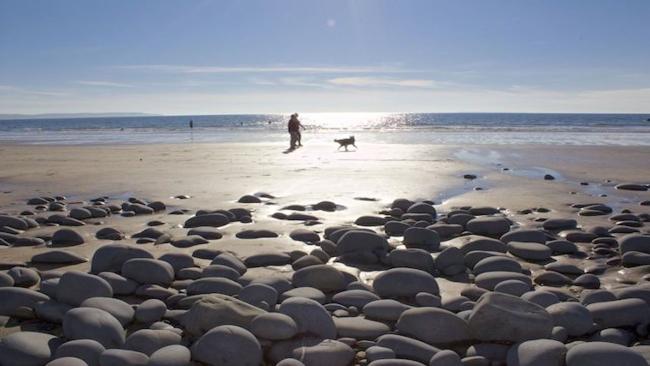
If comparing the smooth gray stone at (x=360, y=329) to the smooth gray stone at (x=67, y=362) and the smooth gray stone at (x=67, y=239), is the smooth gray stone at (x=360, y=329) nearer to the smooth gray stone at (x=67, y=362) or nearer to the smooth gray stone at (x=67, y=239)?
the smooth gray stone at (x=67, y=362)

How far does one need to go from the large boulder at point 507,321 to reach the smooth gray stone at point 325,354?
0.80 m

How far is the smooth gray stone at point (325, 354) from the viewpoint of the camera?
3.17 metres

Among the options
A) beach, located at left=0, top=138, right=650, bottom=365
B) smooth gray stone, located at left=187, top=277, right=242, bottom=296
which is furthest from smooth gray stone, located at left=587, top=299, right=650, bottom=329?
smooth gray stone, located at left=187, top=277, right=242, bottom=296

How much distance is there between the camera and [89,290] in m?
3.92

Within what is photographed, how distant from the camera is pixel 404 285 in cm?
434

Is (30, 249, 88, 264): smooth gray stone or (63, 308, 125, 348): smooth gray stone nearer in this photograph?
(63, 308, 125, 348): smooth gray stone

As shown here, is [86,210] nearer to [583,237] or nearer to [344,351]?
[344,351]

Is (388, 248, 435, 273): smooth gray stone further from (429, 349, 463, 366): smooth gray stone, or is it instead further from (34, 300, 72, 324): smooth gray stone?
(34, 300, 72, 324): smooth gray stone

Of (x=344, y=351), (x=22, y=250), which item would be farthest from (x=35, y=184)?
(x=344, y=351)

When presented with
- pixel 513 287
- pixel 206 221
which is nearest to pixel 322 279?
pixel 513 287

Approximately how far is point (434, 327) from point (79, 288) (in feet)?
7.69

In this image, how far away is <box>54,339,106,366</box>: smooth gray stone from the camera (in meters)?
3.04

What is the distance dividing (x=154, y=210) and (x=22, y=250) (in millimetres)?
2500

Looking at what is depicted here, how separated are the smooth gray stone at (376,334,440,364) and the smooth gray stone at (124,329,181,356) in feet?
3.96
